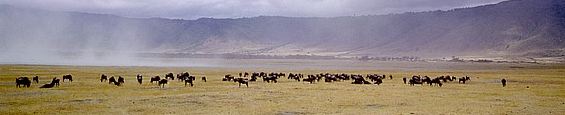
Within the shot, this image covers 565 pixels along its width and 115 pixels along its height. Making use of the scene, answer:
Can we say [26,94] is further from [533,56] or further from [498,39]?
[498,39]

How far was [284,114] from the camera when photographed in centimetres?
1925

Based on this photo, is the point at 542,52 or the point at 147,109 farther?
the point at 542,52

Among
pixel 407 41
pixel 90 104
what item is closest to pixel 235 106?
pixel 90 104

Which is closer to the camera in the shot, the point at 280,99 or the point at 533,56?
the point at 280,99

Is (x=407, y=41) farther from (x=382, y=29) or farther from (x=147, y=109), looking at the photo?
(x=147, y=109)

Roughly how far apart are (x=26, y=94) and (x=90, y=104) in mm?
5708

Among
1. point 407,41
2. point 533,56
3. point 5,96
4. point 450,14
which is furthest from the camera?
point 450,14

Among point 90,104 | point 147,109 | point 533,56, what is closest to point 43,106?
point 90,104

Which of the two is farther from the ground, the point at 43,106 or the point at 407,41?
the point at 407,41

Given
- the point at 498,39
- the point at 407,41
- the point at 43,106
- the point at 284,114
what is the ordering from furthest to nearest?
the point at 407,41 → the point at 498,39 → the point at 43,106 → the point at 284,114

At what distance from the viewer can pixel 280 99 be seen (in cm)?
2470

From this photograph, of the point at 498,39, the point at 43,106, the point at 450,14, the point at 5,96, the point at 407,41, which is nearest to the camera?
the point at 43,106

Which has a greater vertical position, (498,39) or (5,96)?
(498,39)

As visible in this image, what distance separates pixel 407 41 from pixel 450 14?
2014 centimetres
